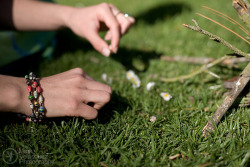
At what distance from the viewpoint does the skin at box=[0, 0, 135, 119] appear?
52.7 inches

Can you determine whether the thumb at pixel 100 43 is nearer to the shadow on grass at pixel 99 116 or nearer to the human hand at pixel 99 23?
the human hand at pixel 99 23

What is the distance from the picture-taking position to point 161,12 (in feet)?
13.0

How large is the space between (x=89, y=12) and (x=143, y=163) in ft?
4.17

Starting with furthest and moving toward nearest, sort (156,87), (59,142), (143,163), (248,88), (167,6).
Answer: (167,6) < (156,87) < (248,88) < (59,142) < (143,163)

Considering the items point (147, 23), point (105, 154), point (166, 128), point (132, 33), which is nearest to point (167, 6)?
point (147, 23)

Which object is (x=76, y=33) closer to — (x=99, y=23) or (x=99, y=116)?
(x=99, y=23)

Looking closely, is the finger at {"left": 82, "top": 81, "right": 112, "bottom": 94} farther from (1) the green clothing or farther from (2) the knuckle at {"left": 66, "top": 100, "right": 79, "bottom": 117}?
(1) the green clothing

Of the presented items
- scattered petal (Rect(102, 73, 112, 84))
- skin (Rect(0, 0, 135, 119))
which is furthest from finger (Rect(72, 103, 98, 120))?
scattered petal (Rect(102, 73, 112, 84))

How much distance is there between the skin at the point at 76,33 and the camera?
134 cm

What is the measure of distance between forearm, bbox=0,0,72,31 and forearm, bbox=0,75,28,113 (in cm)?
101

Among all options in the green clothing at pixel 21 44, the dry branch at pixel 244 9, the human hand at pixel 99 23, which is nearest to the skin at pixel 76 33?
the human hand at pixel 99 23

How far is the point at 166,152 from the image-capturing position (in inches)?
53.3

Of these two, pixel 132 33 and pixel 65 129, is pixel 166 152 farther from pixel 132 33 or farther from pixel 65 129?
pixel 132 33

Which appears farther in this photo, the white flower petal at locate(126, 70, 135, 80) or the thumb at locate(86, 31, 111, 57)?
the white flower petal at locate(126, 70, 135, 80)
